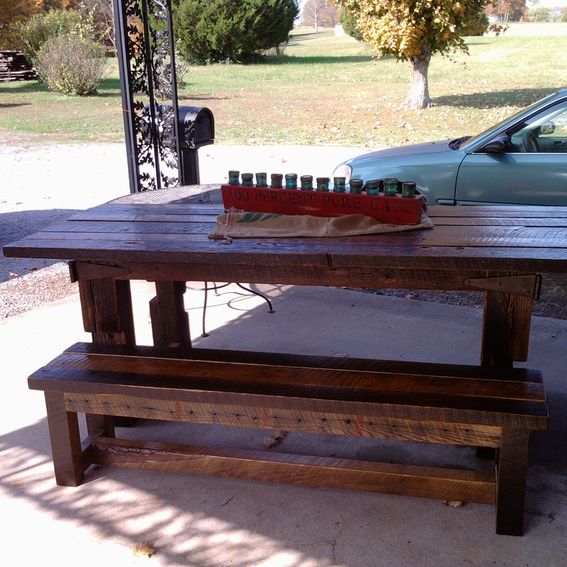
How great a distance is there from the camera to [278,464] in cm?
332

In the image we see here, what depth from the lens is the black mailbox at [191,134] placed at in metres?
7.14

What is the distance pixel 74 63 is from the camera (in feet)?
76.8

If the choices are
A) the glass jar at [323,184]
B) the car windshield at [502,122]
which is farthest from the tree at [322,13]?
the glass jar at [323,184]

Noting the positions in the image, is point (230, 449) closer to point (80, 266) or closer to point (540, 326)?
point (80, 266)

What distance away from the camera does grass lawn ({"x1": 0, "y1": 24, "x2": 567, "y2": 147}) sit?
1634cm

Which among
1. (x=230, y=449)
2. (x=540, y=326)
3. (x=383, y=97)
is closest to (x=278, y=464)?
(x=230, y=449)

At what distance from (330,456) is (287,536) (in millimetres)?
638

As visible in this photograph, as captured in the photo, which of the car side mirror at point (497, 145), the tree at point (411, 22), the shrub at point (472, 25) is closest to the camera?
the car side mirror at point (497, 145)

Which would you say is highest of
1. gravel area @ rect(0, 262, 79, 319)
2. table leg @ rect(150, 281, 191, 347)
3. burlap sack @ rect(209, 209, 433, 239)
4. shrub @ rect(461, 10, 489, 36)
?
shrub @ rect(461, 10, 489, 36)

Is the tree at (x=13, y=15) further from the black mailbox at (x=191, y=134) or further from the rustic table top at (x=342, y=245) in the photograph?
the rustic table top at (x=342, y=245)

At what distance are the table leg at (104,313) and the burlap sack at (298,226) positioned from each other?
2.24 ft

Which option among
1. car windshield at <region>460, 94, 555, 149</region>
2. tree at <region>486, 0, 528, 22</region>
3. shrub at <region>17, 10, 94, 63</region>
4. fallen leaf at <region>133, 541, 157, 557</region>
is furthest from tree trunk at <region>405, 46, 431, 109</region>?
tree at <region>486, 0, 528, 22</region>

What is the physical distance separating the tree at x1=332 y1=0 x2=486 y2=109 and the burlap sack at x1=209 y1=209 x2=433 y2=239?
557 inches

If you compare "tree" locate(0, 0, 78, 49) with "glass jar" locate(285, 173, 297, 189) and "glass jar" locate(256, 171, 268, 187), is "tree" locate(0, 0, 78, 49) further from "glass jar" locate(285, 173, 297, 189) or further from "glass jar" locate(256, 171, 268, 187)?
"glass jar" locate(285, 173, 297, 189)
